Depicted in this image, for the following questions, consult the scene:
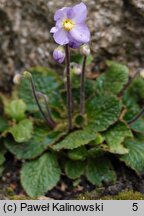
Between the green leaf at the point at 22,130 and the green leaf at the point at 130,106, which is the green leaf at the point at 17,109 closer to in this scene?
the green leaf at the point at 22,130

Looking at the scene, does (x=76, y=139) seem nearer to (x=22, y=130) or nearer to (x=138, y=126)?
(x=22, y=130)

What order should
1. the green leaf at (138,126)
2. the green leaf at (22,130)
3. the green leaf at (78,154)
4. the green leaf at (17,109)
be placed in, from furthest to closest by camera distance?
the green leaf at (17,109) < the green leaf at (138,126) < the green leaf at (22,130) < the green leaf at (78,154)

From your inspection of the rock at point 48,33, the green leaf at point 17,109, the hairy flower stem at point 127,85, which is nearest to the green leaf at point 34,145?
the green leaf at point 17,109

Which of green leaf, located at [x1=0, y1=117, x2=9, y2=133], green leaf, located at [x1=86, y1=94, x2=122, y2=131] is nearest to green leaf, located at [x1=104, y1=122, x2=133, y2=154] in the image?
green leaf, located at [x1=86, y1=94, x2=122, y2=131]

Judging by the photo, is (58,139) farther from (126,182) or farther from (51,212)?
(51,212)

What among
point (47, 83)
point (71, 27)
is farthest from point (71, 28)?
point (47, 83)

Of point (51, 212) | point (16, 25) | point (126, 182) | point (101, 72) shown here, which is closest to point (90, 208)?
point (51, 212)

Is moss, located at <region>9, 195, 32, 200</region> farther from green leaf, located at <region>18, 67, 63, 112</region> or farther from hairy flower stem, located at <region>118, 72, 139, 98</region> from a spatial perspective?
hairy flower stem, located at <region>118, 72, 139, 98</region>
